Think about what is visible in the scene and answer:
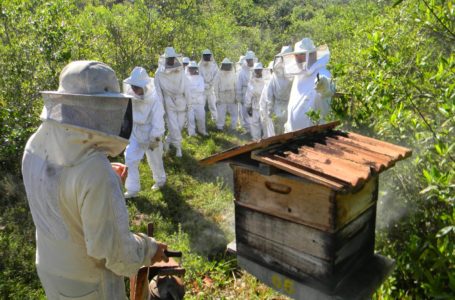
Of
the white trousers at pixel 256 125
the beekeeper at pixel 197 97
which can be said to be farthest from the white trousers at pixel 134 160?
the beekeeper at pixel 197 97

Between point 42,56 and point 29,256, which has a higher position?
point 42,56

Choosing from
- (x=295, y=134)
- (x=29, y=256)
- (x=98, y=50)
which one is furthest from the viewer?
(x=98, y=50)

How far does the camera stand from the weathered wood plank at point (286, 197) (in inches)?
77.0

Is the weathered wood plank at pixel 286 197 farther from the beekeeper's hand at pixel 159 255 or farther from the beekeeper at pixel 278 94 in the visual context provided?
the beekeeper at pixel 278 94

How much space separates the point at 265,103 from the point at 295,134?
222 inches

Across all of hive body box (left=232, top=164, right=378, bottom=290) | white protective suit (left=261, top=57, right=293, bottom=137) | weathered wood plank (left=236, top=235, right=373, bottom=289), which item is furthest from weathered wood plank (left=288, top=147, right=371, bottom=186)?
white protective suit (left=261, top=57, right=293, bottom=137)

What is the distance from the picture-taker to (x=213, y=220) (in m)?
5.66

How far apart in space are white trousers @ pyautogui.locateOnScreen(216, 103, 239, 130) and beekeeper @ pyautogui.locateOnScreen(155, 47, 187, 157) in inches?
108

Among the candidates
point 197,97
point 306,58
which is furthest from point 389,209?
point 197,97

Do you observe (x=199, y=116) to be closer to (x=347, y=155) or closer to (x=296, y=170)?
(x=347, y=155)

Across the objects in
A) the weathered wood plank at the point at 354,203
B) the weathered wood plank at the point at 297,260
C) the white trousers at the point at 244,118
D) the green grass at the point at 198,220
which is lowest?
the green grass at the point at 198,220

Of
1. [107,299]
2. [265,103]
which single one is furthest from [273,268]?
[265,103]

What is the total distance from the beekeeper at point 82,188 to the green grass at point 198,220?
200 cm

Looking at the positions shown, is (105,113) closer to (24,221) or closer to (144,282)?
(144,282)
